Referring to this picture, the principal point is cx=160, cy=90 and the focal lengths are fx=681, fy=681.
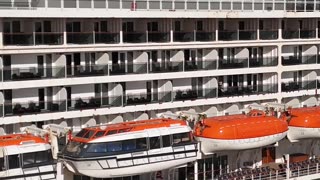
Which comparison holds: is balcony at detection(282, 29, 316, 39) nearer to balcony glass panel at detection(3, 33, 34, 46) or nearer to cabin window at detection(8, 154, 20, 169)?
balcony glass panel at detection(3, 33, 34, 46)

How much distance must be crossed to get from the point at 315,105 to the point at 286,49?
13.5ft

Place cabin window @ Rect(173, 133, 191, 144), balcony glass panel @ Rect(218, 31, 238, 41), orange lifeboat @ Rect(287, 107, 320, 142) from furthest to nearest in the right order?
balcony glass panel @ Rect(218, 31, 238, 41) < orange lifeboat @ Rect(287, 107, 320, 142) < cabin window @ Rect(173, 133, 191, 144)

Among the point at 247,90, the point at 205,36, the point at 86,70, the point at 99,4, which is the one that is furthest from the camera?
the point at 247,90

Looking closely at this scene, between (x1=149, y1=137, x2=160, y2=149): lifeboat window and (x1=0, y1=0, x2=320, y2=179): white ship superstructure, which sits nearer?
(x1=149, y1=137, x2=160, y2=149): lifeboat window

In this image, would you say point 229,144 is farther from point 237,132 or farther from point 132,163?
point 132,163

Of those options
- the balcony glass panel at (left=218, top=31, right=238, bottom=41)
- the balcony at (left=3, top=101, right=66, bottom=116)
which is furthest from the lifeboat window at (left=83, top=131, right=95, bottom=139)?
the balcony glass panel at (left=218, top=31, right=238, bottom=41)

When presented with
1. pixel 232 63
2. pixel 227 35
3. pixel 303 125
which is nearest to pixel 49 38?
Answer: pixel 227 35

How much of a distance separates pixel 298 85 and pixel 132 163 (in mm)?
15924

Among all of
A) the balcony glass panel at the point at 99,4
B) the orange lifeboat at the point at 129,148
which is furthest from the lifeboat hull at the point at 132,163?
the balcony glass panel at the point at 99,4

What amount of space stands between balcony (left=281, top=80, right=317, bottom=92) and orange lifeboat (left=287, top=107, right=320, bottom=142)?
3.86 m

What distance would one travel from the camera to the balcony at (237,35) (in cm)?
4038

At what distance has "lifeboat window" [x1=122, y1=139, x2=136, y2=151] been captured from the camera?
105 ft

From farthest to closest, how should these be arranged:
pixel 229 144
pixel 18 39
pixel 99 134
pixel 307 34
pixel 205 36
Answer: pixel 307 34 → pixel 205 36 → pixel 229 144 → pixel 18 39 → pixel 99 134

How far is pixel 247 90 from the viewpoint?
41.2m
